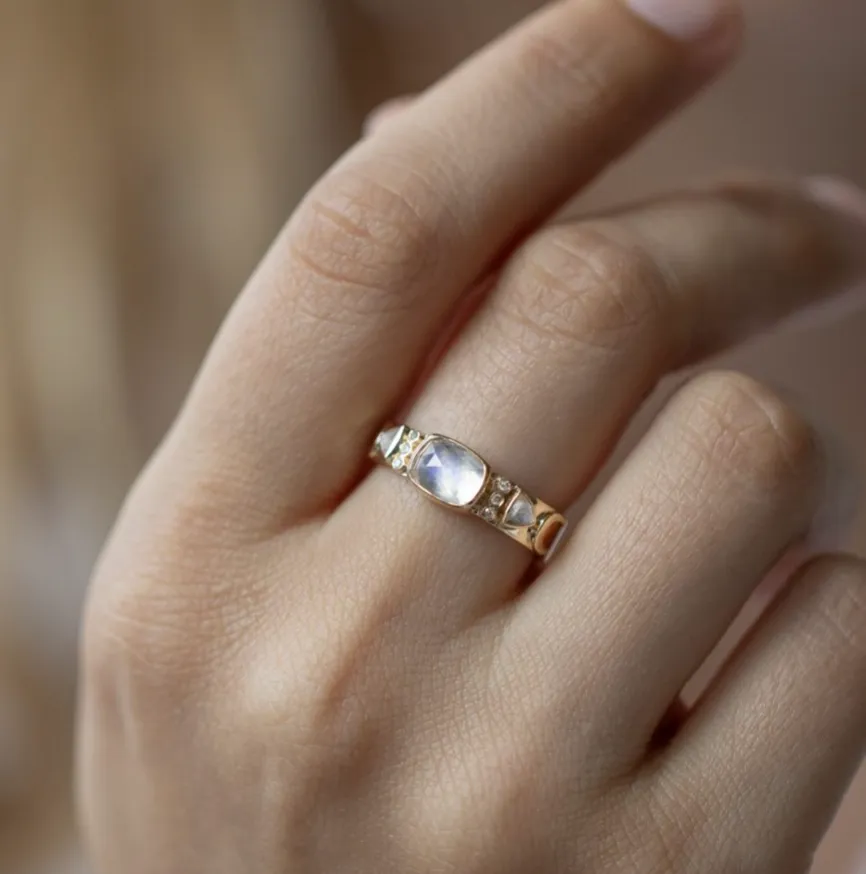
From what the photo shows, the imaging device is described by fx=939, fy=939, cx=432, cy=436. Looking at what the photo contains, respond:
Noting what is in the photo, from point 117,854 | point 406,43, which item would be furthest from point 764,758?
point 406,43

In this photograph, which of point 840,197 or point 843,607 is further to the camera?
point 840,197

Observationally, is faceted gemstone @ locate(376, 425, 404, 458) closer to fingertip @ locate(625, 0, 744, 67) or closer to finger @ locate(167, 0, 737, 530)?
finger @ locate(167, 0, 737, 530)

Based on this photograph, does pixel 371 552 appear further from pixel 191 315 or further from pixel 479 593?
pixel 191 315

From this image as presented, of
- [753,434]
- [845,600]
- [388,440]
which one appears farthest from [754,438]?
[388,440]

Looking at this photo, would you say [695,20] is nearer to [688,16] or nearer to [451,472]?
[688,16]

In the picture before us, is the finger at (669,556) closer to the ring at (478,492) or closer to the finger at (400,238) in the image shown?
the ring at (478,492)

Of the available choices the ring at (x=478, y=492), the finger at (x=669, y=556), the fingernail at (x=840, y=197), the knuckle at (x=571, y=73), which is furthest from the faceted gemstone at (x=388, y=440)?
the fingernail at (x=840, y=197)
